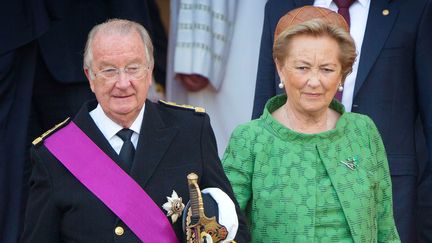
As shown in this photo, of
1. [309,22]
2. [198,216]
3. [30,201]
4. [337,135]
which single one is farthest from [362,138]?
[30,201]

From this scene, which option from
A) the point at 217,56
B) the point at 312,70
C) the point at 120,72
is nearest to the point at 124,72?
the point at 120,72

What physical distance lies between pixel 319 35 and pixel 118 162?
0.91 metres

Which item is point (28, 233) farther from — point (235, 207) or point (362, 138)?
point (362, 138)

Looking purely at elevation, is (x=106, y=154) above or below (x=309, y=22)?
below

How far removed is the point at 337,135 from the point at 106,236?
1.00 metres

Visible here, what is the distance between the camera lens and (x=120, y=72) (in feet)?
13.0

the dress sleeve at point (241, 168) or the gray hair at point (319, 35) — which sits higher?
the gray hair at point (319, 35)

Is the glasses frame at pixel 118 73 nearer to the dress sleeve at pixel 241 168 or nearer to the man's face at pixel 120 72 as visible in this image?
the man's face at pixel 120 72

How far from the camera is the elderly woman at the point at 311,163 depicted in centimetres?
418

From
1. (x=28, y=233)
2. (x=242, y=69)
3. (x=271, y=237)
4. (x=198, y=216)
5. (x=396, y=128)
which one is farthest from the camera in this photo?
(x=242, y=69)

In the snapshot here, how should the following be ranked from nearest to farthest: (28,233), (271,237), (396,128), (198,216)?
(198,216) < (28,233) < (271,237) < (396,128)

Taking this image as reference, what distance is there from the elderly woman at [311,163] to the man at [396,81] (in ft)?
2.40

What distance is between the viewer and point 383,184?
4.35 meters

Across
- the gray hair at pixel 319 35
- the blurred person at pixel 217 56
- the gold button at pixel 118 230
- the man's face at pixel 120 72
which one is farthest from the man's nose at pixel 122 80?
the blurred person at pixel 217 56
